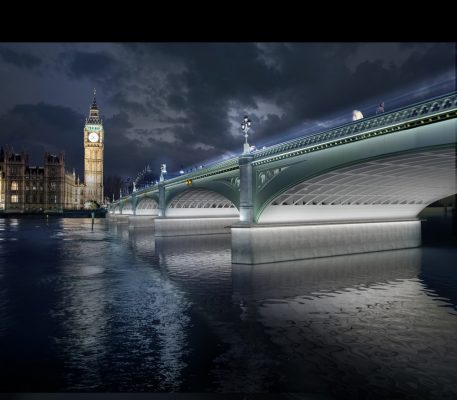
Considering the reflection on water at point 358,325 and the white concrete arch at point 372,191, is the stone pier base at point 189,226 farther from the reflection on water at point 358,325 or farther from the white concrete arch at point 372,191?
the reflection on water at point 358,325

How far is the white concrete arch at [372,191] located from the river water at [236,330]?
5147 millimetres

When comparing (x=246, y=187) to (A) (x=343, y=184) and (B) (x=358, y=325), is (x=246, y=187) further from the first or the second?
(B) (x=358, y=325)

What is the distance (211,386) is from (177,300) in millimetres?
9032

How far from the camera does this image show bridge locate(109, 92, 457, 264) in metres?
17.8

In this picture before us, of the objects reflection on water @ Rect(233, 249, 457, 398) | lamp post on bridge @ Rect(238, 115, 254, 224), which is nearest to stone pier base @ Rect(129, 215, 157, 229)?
lamp post on bridge @ Rect(238, 115, 254, 224)

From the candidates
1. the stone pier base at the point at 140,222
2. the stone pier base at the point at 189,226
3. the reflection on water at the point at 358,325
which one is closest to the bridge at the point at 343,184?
the reflection on water at the point at 358,325

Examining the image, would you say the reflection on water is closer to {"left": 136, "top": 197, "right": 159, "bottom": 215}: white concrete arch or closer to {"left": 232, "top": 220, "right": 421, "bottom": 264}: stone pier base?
{"left": 232, "top": 220, "right": 421, "bottom": 264}: stone pier base

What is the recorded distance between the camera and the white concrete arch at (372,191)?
72.3 ft

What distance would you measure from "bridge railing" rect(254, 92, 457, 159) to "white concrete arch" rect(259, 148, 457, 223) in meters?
1.74

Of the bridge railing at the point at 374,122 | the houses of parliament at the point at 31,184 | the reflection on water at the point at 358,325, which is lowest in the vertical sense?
the reflection on water at the point at 358,325

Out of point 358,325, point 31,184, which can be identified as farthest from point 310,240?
point 31,184

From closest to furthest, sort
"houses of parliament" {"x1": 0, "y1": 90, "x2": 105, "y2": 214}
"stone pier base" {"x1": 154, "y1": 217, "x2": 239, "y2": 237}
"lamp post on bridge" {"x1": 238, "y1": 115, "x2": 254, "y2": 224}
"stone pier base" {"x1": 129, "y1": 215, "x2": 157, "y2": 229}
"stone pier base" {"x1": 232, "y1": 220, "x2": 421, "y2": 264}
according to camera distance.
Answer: "stone pier base" {"x1": 232, "y1": 220, "x2": 421, "y2": 264} < "lamp post on bridge" {"x1": 238, "y1": 115, "x2": 254, "y2": 224} < "stone pier base" {"x1": 154, "y1": 217, "x2": 239, "y2": 237} < "stone pier base" {"x1": 129, "y1": 215, "x2": 157, "y2": 229} < "houses of parliament" {"x1": 0, "y1": 90, "x2": 105, "y2": 214}

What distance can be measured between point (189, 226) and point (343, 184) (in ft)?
109

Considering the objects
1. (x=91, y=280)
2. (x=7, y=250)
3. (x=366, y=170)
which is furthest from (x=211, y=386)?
(x=7, y=250)
